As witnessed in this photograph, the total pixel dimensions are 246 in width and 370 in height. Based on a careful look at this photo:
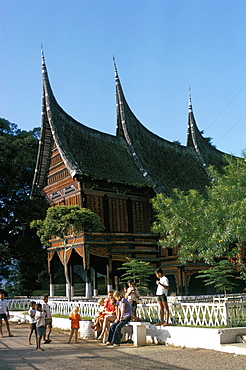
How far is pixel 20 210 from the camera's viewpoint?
3312 cm

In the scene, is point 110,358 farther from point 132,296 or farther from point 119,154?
point 119,154

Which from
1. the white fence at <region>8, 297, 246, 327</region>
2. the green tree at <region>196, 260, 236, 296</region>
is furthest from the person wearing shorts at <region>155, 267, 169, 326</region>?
the green tree at <region>196, 260, 236, 296</region>

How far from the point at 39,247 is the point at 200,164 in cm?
1308

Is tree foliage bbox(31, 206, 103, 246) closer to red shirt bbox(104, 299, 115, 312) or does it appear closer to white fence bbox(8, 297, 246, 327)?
white fence bbox(8, 297, 246, 327)

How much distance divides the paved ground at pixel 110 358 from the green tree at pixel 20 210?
20418 mm

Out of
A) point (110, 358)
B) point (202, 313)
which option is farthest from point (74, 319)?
point (202, 313)

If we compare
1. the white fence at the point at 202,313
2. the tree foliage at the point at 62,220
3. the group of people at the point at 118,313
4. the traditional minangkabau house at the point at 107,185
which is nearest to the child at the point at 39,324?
the group of people at the point at 118,313

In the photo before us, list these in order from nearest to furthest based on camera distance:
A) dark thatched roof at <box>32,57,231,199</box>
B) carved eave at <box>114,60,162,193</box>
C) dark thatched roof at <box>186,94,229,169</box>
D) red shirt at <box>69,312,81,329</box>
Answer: red shirt at <box>69,312,81,329</box> < dark thatched roof at <box>32,57,231,199</box> < carved eave at <box>114,60,162,193</box> < dark thatched roof at <box>186,94,229,169</box>

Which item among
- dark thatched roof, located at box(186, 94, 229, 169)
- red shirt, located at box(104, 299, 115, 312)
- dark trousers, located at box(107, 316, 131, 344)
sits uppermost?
dark thatched roof, located at box(186, 94, 229, 169)

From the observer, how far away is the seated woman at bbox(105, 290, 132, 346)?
1188 cm

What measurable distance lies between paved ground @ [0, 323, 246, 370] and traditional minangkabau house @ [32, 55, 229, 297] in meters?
11.9

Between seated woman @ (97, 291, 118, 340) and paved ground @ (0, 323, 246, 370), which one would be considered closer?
paved ground @ (0, 323, 246, 370)

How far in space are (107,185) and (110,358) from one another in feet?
53.6

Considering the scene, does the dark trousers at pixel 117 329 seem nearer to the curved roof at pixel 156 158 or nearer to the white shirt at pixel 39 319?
the white shirt at pixel 39 319
